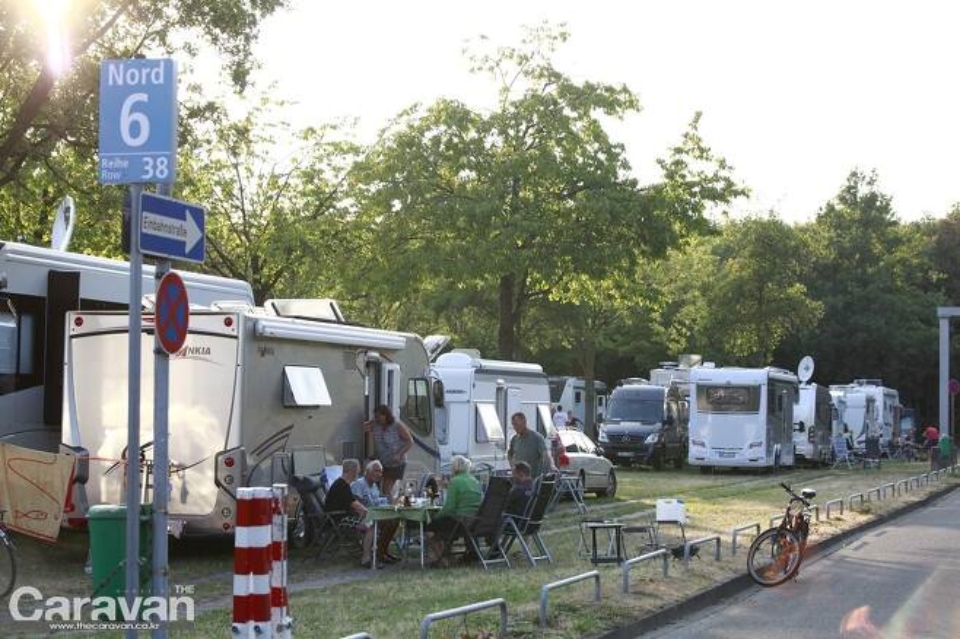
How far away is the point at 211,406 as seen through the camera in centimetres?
1504

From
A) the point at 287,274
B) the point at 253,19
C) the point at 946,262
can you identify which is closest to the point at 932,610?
the point at 253,19

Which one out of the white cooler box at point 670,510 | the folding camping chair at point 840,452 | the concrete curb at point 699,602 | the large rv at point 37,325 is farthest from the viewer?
the folding camping chair at point 840,452

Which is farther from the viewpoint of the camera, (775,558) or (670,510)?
(670,510)

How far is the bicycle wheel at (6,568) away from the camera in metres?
11.9

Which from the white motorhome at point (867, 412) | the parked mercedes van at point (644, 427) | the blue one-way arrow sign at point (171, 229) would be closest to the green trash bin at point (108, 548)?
the blue one-way arrow sign at point (171, 229)

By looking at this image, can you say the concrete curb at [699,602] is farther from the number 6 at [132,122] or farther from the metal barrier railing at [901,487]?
the metal barrier railing at [901,487]

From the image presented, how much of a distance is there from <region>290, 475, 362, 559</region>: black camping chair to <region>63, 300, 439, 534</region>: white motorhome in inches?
9.7

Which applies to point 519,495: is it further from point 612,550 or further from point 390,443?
point 390,443

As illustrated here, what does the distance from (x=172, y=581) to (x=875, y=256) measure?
58136mm

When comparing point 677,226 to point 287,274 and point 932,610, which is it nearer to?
point 287,274

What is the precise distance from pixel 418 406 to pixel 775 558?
6667 millimetres

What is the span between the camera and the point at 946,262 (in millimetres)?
73688

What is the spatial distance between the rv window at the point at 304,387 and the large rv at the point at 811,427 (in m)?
29.6

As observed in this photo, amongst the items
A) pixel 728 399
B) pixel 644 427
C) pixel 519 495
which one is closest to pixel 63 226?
pixel 519 495
